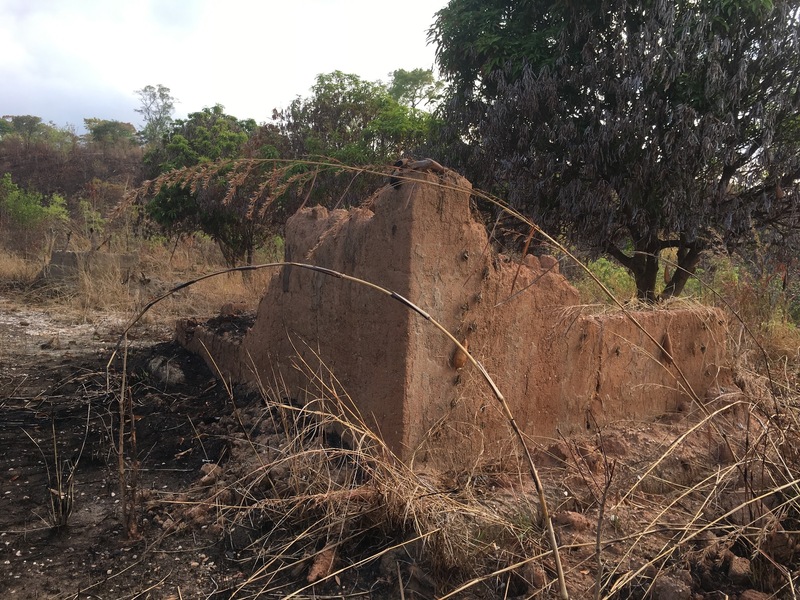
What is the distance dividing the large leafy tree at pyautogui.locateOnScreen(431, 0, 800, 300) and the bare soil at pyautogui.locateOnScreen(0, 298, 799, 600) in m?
2.99

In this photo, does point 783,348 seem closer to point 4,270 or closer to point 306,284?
point 306,284

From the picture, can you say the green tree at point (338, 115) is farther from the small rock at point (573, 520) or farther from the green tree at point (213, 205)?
the small rock at point (573, 520)

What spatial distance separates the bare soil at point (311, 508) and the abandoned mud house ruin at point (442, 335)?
215mm

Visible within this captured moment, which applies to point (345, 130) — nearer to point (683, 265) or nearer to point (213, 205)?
point (213, 205)

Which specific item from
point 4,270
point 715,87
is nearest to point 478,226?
point 715,87

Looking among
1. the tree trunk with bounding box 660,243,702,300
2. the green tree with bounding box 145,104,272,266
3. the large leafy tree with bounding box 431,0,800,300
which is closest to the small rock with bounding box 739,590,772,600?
the large leafy tree with bounding box 431,0,800,300

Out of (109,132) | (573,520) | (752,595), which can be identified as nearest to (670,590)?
(752,595)

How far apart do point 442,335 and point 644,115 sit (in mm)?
4526

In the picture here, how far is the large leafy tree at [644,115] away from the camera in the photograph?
19.9ft

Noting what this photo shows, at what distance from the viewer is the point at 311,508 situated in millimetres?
2512

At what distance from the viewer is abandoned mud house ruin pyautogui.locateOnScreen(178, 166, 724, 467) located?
9.36 feet

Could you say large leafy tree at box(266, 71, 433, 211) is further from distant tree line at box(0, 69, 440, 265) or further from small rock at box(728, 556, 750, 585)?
small rock at box(728, 556, 750, 585)

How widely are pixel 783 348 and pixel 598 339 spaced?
2.80 metres

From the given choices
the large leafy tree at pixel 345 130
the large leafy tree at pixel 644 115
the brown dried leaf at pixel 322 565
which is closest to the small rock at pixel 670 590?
the brown dried leaf at pixel 322 565
